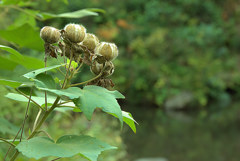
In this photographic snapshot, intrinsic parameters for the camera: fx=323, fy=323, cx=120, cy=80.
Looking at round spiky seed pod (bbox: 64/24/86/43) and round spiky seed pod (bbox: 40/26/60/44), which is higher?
round spiky seed pod (bbox: 64/24/86/43)

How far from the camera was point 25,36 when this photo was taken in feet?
2.43

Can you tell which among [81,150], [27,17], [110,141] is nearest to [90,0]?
[110,141]

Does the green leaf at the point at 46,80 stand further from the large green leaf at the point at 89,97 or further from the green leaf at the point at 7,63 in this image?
the green leaf at the point at 7,63

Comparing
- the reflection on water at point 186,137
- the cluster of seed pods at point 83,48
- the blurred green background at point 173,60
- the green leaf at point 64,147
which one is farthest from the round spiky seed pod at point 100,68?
the blurred green background at point 173,60

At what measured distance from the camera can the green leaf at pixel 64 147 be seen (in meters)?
0.39

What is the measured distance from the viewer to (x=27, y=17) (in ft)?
3.30

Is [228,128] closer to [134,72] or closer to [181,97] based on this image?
[181,97]

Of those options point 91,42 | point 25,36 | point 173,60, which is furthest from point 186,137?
point 91,42

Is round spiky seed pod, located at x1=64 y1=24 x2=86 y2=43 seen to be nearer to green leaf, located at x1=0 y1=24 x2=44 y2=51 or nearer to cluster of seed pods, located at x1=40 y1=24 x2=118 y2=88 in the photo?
cluster of seed pods, located at x1=40 y1=24 x2=118 y2=88

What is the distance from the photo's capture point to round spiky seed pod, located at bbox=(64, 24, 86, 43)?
0.45 m

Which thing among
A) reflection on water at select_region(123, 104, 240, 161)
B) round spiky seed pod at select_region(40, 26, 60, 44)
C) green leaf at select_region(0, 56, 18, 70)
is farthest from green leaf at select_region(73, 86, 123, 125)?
reflection on water at select_region(123, 104, 240, 161)

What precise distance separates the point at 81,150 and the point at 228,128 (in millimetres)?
5941

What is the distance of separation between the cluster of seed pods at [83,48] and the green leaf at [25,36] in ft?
0.83

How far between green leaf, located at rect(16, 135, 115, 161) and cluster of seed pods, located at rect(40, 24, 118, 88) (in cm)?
10
